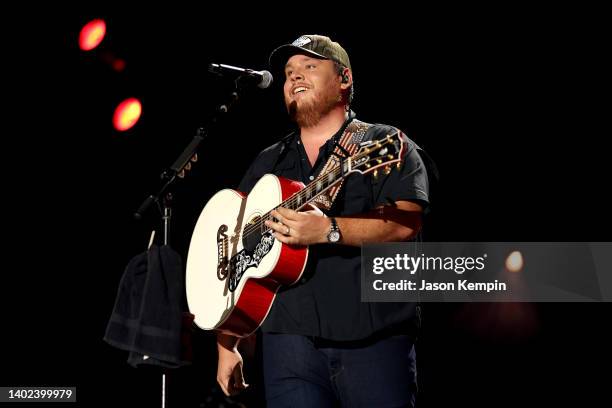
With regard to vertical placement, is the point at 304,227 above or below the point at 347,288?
above

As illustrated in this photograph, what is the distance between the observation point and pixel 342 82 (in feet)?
10.1

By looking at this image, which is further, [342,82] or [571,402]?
[571,402]

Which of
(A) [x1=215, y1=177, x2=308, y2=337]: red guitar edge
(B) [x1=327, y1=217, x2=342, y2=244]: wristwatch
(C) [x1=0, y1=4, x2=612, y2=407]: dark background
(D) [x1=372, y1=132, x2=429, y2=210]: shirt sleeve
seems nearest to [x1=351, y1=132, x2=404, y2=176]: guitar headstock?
(D) [x1=372, y1=132, x2=429, y2=210]: shirt sleeve

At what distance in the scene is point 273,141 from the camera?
4637mm

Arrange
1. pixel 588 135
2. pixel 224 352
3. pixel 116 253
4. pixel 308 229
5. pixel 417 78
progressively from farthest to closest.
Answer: pixel 116 253
pixel 417 78
pixel 588 135
pixel 224 352
pixel 308 229

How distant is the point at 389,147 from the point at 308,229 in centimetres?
43

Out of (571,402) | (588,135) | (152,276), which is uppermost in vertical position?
(588,135)

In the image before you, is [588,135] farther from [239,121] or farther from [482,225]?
[239,121]

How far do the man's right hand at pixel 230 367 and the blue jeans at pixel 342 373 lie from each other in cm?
33

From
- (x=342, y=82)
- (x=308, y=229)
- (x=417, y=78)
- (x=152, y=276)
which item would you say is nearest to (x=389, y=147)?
(x=308, y=229)

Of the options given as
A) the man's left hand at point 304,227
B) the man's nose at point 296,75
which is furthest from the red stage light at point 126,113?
the man's left hand at point 304,227

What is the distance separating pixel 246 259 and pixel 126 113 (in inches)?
92.5

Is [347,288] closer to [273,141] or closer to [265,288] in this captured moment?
[265,288]

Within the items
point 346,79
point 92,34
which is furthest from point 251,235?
point 92,34
